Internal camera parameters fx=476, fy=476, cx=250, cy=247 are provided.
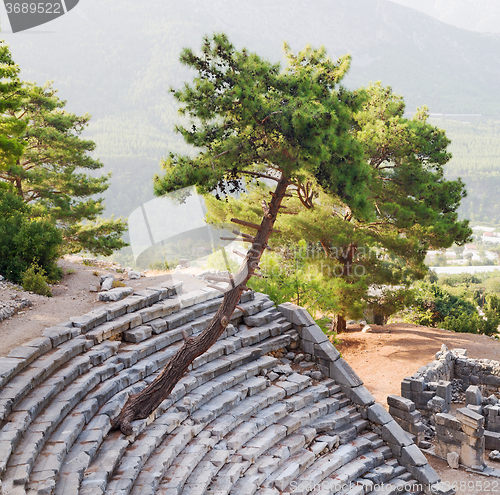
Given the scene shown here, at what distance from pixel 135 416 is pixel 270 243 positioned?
12161 millimetres

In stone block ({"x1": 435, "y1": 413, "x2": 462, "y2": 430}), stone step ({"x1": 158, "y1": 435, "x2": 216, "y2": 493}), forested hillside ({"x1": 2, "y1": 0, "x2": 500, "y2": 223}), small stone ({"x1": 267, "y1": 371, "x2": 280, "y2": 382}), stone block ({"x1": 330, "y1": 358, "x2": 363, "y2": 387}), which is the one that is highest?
forested hillside ({"x1": 2, "y1": 0, "x2": 500, "y2": 223})

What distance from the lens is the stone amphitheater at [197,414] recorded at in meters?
5.32

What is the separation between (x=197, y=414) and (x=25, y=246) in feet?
21.2

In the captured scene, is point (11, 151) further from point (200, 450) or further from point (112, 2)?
point (112, 2)

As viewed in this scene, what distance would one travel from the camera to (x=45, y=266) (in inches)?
457

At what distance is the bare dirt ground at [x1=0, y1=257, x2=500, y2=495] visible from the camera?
8.30 metres

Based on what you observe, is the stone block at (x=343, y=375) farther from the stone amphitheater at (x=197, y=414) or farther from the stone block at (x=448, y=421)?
the stone block at (x=448, y=421)

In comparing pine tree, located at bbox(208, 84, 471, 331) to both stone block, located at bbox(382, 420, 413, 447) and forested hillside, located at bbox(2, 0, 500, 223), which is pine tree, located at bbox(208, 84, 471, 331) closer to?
stone block, located at bbox(382, 420, 413, 447)

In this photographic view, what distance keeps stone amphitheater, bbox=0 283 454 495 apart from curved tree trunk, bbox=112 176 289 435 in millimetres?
173

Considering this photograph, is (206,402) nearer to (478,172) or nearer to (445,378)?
(445,378)

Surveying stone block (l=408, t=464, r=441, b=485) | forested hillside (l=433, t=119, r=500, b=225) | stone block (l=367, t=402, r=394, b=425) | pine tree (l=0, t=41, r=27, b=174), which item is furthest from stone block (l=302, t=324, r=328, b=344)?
forested hillside (l=433, t=119, r=500, b=225)

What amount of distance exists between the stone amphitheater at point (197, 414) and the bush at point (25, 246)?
3.52m

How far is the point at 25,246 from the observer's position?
36.5 feet

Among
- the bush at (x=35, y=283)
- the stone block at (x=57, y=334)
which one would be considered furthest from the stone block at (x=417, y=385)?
the bush at (x=35, y=283)
